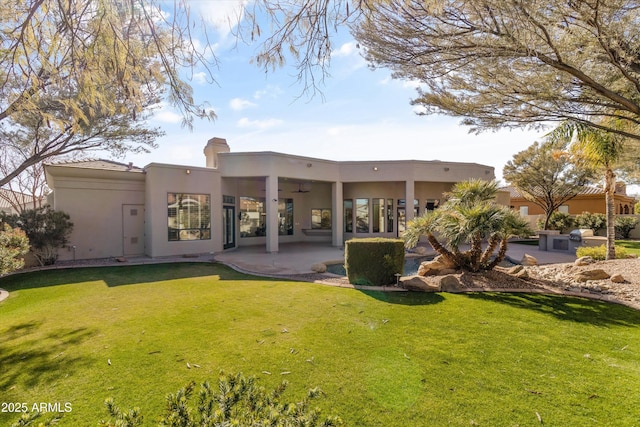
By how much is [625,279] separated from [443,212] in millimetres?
4732

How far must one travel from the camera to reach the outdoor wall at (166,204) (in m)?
14.3

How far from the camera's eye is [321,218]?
21.8 m

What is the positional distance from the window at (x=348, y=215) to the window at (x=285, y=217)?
374 centimetres

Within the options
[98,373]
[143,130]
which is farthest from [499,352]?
[143,130]

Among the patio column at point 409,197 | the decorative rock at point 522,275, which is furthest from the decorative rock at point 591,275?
the patio column at point 409,197

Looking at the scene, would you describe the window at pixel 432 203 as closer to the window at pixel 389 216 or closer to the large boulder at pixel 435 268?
the window at pixel 389 216

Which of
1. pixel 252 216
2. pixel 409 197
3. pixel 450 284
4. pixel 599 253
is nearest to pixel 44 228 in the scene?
pixel 252 216

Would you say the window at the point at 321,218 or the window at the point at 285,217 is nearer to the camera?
the window at the point at 285,217

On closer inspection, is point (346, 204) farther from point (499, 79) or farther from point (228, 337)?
point (228, 337)

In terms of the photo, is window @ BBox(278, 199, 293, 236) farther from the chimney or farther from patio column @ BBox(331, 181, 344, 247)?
the chimney

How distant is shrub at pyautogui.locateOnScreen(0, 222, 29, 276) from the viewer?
24.6ft

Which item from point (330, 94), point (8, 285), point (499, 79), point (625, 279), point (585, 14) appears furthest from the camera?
point (8, 285)

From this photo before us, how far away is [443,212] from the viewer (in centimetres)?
935

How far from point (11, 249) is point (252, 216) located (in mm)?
11842
